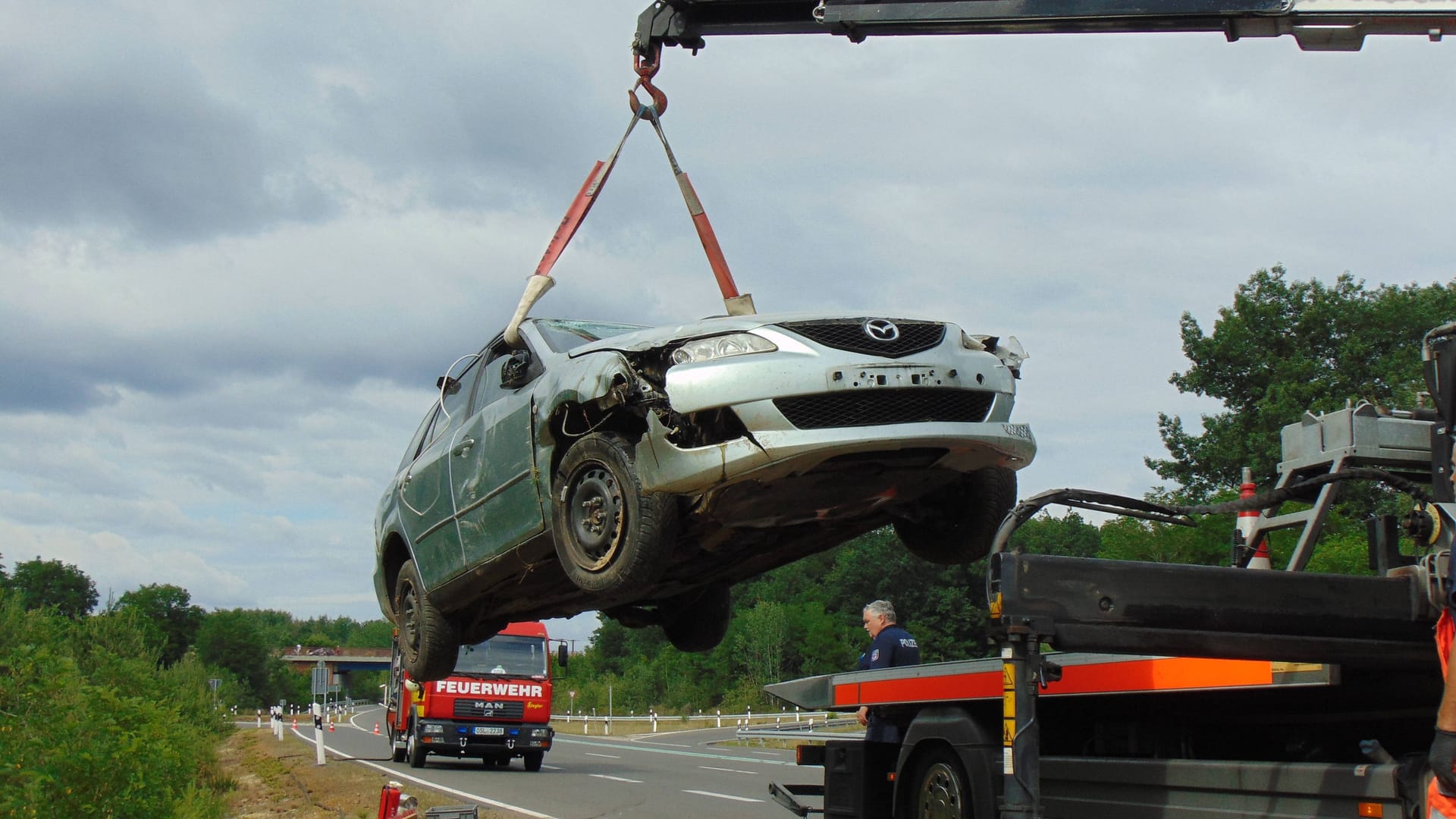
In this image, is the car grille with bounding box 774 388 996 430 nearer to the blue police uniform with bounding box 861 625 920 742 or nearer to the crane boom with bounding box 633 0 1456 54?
the crane boom with bounding box 633 0 1456 54

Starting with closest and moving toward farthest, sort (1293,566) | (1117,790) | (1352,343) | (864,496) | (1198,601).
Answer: (1198,601), (1293,566), (1117,790), (864,496), (1352,343)

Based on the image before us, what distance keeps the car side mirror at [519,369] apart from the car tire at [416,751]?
17.3 m

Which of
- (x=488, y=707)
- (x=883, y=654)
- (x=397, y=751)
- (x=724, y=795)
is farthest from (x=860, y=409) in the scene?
(x=397, y=751)

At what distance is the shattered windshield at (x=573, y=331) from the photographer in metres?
6.91

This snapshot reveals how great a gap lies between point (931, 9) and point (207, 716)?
78.8 ft

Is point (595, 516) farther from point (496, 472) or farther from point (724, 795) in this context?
point (724, 795)

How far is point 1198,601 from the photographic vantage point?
421cm

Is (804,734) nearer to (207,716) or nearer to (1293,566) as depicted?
(1293,566)

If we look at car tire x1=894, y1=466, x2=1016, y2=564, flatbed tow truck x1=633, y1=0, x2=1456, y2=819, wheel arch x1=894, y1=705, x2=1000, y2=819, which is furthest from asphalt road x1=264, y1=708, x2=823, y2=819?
car tire x1=894, y1=466, x2=1016, y2=564

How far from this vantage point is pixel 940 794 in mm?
6883

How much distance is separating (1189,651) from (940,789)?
294 cm

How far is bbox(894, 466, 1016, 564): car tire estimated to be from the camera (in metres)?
6.23

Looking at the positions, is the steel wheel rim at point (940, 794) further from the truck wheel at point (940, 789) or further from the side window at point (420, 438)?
the side window at point (420, 438)

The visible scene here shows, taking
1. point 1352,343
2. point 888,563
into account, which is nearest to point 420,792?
point 888,563
